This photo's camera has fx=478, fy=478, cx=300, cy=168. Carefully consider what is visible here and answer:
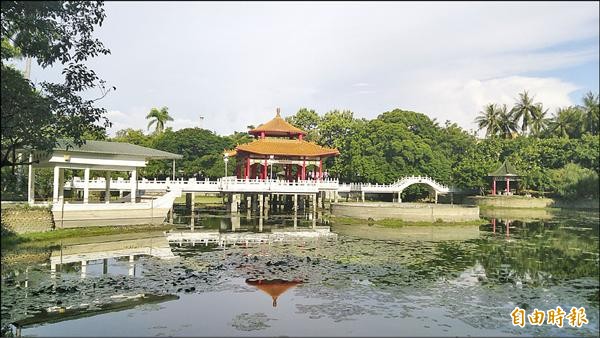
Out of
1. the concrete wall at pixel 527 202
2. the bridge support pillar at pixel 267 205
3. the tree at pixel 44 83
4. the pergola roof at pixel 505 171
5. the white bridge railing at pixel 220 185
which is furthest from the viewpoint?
the pergola roof at pixel 505 171

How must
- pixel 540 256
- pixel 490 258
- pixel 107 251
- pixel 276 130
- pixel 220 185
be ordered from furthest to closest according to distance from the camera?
pixel 276 130 → pixel 220 185 → pixel 107 251 → pixel 540 256 → pixel 490 258

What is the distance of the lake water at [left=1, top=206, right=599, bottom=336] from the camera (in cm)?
1105

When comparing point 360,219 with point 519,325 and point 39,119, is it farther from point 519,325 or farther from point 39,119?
point 39,119

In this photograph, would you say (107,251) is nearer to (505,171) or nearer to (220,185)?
(220,185)

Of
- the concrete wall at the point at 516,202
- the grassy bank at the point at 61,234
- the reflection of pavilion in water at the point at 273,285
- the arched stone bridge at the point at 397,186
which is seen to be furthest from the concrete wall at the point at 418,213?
the reflection of pavilion in water at the point at 273,285

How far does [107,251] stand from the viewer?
70.4ft

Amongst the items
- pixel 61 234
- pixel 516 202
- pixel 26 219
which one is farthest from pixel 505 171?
pixel 26 219

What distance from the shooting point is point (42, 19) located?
9727 mm

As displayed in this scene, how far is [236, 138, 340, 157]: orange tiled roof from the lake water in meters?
17.2

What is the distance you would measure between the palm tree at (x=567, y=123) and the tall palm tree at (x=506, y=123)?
700cm

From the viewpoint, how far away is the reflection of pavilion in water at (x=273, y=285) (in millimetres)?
14328

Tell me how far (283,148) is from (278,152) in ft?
4.06

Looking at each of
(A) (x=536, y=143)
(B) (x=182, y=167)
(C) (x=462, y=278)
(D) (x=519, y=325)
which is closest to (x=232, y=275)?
(C) (x=462, y=278)

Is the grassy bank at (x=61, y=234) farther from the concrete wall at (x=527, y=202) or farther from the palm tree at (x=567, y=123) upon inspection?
the palm tree at (x=567, y=123)
